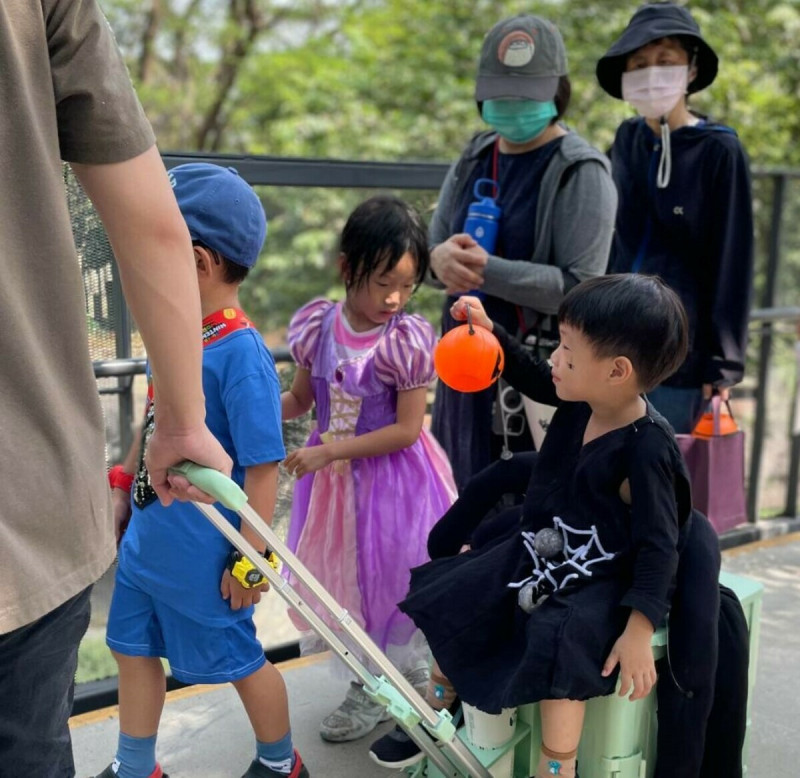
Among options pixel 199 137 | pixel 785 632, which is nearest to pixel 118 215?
pixel 785 632

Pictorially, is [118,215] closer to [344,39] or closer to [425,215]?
[425,215]

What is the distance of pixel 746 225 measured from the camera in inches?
129

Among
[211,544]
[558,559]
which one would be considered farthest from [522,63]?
[211,544]

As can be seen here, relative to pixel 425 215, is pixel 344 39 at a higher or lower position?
higher

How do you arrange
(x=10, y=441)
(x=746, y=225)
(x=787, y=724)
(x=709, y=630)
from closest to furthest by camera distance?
(x=10, y=441) → (x=709, y=630) → (x=787, y=724) → (x=746, y=225)

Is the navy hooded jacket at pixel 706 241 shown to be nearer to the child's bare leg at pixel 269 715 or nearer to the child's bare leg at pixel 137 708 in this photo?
the child's bare leg at pixel 269 715

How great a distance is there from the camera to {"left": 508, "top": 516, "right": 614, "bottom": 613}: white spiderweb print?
7.06 ft

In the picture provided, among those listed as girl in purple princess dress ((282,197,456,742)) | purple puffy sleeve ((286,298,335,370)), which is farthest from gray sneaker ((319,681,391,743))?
purple puffy sleeve ((286,298,335,370))

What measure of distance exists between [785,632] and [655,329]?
2034mm

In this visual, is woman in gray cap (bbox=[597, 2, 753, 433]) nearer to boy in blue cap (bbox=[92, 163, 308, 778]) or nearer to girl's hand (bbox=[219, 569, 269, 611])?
boy in blue cap (bbox=[92, 163, 308, 778])

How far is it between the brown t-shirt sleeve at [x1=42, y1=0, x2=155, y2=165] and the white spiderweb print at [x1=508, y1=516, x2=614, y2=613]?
1.20m

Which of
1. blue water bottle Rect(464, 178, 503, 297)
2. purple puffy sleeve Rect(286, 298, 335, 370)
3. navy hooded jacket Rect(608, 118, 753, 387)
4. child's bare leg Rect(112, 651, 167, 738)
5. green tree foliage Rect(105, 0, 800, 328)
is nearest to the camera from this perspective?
child's bare leg Rect(112, 651, 167, 738)

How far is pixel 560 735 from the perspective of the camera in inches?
81.9

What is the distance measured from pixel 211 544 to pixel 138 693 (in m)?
0.42
